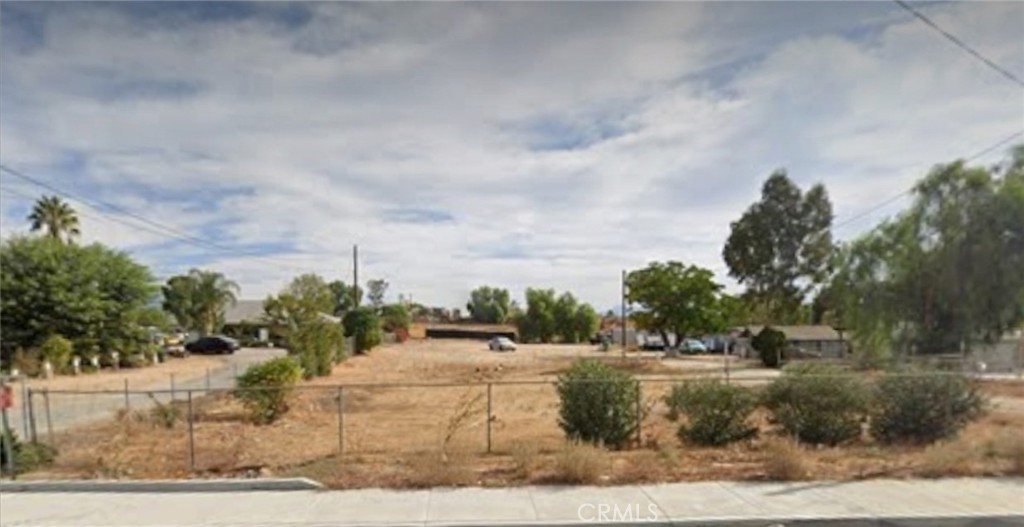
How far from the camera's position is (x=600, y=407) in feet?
38.2

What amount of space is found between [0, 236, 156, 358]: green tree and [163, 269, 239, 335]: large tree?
3765cm

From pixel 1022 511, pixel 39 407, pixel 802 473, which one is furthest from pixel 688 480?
pixel 39 407

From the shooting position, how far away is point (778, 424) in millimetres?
12211

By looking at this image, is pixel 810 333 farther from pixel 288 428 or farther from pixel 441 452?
pixel 441 452

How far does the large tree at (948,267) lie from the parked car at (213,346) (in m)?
43.7

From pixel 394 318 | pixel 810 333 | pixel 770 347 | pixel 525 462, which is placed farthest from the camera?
pixel 394 318

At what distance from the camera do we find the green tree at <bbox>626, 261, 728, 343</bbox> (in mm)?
53469

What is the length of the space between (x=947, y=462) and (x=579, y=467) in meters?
5.18

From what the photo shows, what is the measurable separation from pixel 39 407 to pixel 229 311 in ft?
207

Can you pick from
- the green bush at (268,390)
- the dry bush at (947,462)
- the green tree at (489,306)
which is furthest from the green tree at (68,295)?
the green tree at (489,306)

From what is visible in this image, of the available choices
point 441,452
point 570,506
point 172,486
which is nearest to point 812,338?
point 441,452

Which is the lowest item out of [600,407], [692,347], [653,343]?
[653,343]

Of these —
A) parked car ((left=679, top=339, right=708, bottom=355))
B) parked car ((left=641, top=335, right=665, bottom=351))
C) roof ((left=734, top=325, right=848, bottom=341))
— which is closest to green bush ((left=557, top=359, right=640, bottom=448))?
parked car ((left=679, top=339, right=708, bottom=355))

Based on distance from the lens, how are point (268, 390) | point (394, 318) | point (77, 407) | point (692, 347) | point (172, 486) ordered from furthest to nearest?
→ point (394, 318) < point (692, 347) < point (77, 407) < point (268, 390) < point (172, 486)
